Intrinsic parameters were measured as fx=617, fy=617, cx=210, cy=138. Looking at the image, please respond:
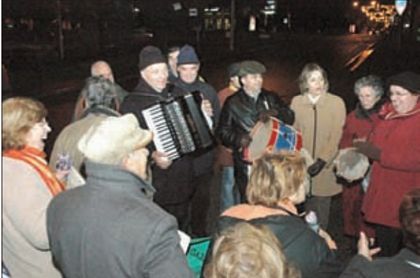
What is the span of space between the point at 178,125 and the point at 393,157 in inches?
66.3

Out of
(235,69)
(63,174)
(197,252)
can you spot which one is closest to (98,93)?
(63,174)

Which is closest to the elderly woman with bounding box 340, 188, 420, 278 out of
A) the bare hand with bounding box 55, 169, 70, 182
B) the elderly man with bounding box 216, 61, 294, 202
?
the bare hand with bounding box 55, 169, 70, 182

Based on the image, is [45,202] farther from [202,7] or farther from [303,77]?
[202,7]

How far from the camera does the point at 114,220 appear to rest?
279 cm

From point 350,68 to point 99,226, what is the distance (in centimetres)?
2418

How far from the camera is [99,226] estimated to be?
2.82 m

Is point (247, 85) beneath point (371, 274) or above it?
above

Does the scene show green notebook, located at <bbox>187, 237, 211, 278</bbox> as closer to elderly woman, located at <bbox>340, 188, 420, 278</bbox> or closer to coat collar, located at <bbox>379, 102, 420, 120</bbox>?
elderly woman, located at <bbox>340, 188, 420, 278</bbox>

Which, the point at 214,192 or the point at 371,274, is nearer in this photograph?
the point at 371,274

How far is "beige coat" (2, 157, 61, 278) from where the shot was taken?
3287mm

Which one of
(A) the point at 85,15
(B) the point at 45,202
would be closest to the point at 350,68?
(A) the point at 85,15

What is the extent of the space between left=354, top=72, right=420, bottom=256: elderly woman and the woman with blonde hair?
2249 mm

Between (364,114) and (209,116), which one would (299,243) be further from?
(364,114)

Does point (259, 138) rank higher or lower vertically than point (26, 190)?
lower
